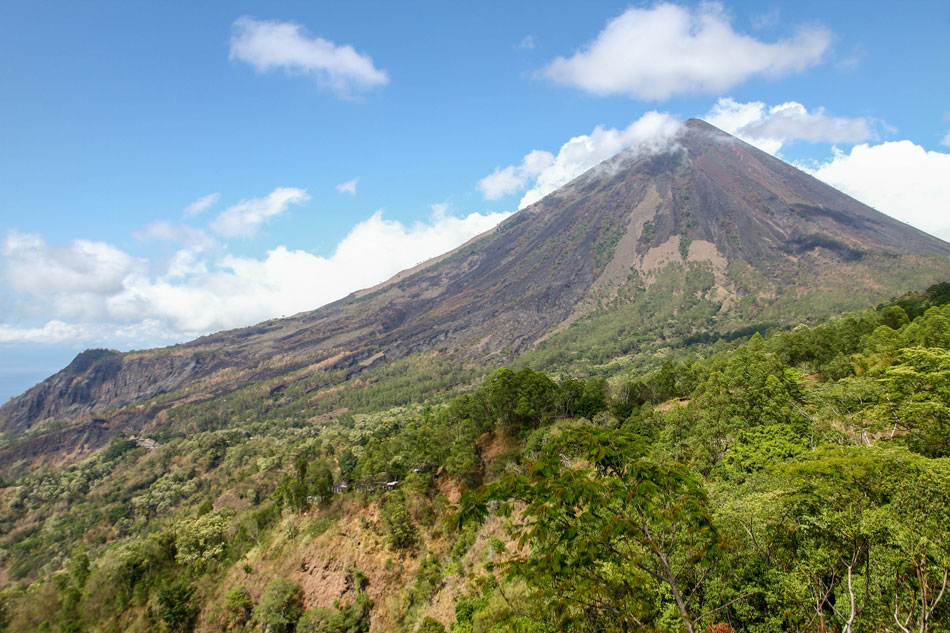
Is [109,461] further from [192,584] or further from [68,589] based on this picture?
[192,584]

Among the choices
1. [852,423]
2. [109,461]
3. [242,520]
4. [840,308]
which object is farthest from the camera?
[840,308]

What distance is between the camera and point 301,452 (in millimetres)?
76875

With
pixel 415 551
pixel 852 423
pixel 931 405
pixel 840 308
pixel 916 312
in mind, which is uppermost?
pixel 931 405

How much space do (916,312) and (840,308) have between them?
118m

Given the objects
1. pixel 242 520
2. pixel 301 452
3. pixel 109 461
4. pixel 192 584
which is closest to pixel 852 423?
pixel 192 584

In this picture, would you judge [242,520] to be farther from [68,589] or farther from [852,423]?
[852,423]

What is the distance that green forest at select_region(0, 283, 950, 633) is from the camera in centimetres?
609

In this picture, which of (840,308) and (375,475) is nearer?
(375,475)

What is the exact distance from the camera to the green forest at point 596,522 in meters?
6.09

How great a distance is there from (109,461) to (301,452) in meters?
74.5

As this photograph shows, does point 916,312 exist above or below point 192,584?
above

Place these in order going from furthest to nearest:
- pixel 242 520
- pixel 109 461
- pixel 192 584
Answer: pixel 109 461
pixel 242 520
pixel 192 584

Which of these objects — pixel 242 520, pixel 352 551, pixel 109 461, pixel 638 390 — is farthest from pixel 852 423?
pixel 109 461

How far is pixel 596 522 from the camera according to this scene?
6.42 m
